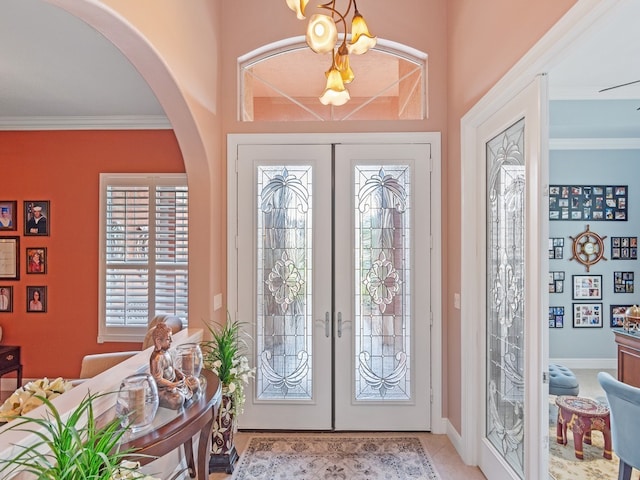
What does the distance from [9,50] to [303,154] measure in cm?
228

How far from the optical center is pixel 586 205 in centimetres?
523

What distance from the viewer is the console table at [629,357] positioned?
3.22m

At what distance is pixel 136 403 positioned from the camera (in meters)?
1.49

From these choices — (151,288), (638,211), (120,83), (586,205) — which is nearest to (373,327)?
(151,288)

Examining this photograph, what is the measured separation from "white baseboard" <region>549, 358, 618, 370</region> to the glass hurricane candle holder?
5367 mm

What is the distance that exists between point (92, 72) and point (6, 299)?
2872 mm

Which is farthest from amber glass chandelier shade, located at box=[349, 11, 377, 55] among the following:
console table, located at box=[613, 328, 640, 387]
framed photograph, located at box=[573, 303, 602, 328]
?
framed photograph, located at box=[573, 303, 602, 328]

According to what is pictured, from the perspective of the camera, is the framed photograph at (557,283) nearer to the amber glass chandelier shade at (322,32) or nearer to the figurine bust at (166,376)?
the amber glass chandelier shade at (322,32)

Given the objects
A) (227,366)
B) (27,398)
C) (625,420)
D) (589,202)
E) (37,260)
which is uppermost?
(589,202)

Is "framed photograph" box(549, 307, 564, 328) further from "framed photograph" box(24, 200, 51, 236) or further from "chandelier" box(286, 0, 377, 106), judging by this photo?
"framed photograph" box(24, 200, 51, 236)

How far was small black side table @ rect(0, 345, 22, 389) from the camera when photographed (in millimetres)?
3784

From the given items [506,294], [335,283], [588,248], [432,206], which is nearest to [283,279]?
[335,283]

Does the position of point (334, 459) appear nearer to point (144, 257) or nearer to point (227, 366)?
point (227, 366)

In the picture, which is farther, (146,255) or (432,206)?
(146,255)
